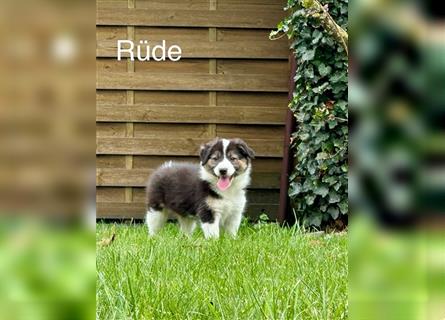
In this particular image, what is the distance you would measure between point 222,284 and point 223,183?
2580 mm

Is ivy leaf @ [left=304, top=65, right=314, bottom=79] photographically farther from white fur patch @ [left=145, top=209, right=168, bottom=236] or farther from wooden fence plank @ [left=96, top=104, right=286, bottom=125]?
white fur patch @ [left=145, top=209, right=168, bottom=236]

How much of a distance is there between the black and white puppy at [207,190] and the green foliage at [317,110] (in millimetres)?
441

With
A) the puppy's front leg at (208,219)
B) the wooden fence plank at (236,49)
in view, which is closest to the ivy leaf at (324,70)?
the wooden fence plank at (236,49)

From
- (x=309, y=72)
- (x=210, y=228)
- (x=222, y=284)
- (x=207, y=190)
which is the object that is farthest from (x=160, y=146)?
(x=222, y=284)

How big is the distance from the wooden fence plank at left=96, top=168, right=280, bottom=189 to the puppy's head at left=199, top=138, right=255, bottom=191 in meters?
0.83

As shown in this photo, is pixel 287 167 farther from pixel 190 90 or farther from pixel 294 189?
pixel 190 90

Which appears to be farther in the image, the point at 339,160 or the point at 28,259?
the point at 339,160

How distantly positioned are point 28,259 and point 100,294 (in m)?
1.03

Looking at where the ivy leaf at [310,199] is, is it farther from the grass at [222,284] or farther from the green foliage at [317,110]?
the grass at [222,284]

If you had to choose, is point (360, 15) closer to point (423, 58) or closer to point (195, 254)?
point (423, 58)

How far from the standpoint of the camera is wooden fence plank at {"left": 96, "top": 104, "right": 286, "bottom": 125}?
4.83 m

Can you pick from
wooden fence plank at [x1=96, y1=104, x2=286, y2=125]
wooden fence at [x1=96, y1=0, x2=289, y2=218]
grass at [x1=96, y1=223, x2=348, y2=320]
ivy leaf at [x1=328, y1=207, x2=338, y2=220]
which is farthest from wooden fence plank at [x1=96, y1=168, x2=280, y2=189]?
grass at [x1=96, y1=223, x2=348, y2=320]

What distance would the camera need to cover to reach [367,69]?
0.60 feet

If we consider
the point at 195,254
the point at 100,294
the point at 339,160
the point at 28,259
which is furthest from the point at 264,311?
the point at 339,160
